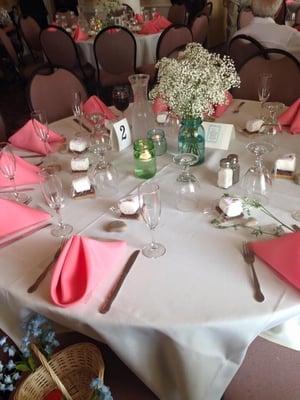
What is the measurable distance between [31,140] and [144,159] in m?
0.59

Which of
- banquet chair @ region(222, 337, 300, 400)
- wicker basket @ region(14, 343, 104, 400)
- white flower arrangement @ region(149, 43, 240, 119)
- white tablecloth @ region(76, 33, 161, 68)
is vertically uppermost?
white flower arrangement @ region(149, 43, 240, 119)

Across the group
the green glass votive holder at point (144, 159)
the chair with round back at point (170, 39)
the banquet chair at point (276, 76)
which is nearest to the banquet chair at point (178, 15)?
the chair with round back at point (170, 39)

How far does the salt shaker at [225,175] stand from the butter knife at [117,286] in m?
0.43

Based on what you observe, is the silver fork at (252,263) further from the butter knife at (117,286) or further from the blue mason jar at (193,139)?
the blue mason jar at (193,139)

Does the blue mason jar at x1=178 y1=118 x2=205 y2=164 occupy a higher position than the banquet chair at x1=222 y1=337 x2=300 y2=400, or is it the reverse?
the blue mason jar at x1=178 y1=118 x2=205 y2=164

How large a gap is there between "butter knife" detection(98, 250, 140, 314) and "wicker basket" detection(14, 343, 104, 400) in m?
0.19

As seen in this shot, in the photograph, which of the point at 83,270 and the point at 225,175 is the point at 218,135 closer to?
the point at 225,175

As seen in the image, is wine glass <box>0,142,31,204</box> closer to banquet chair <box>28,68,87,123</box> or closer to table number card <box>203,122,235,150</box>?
table number card <box>203,122,235,150</box>

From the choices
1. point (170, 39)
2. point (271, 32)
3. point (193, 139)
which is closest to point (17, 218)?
point (193, 139)

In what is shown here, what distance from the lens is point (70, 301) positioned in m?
0.98

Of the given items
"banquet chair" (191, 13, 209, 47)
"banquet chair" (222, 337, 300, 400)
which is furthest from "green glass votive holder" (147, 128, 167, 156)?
"banquet chair" (191, 13, 209, 47)

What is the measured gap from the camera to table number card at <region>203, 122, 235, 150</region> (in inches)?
63.4

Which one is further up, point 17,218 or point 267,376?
point 17,218

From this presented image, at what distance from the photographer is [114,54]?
146 inches
